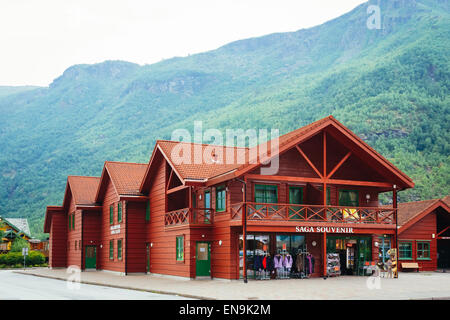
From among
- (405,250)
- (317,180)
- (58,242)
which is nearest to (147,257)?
(317,180)

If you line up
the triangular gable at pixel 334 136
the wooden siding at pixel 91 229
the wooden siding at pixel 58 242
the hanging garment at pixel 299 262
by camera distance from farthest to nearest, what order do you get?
the wooden siding at pixel 58 242, the wooden siding at pixel 91 229, the hanging garment at pixel 299 262, the triangular gable at pixel 334 136

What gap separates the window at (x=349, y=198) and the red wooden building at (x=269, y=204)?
0.18 feet

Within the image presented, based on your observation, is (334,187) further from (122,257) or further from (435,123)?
(435,123)

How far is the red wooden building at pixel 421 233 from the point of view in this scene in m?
38.7

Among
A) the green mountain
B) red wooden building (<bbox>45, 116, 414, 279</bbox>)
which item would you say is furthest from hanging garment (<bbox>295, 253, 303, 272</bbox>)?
Result: the green mountain

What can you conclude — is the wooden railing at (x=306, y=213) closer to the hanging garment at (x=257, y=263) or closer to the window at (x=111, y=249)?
the hanging garment at (x=257, y=263)

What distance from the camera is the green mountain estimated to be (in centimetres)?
8912

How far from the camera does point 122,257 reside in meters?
36.2

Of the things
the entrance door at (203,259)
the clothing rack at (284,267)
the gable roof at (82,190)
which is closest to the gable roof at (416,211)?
the clothing rack at (284,267)

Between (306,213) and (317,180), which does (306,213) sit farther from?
→ (317,180)

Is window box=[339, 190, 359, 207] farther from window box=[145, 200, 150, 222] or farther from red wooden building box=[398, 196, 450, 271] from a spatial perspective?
window box=[145, 200, 150, 222]

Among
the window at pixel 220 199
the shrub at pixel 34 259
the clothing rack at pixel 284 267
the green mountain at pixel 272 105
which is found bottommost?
the shrub at pixel 34 259

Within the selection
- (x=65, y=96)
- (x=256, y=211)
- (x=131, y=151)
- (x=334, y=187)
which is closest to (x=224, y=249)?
(x=256, y=211)

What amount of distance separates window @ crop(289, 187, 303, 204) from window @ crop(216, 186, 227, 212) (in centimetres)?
361
